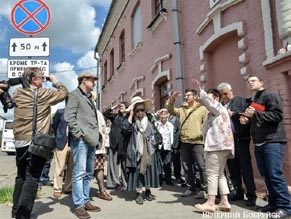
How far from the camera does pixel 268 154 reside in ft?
14.8

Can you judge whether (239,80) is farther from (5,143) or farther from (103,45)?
(5,143)

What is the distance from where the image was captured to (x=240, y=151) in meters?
5.25

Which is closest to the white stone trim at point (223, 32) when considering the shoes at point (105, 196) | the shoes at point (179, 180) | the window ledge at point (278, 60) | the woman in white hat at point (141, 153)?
the window ledge at point (278, 60)

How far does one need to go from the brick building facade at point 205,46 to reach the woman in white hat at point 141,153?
73.9 inches

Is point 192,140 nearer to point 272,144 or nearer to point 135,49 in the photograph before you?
point 272,144

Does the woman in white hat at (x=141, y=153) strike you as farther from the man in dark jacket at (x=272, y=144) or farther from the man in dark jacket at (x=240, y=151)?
the man in dark jacket at (x=272, y=144)

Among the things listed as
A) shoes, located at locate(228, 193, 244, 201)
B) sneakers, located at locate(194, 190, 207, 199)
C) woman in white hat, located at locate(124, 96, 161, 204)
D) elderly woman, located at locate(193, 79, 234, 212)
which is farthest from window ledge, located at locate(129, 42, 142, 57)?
shoes, located at locate(228, 193, 244, 201)

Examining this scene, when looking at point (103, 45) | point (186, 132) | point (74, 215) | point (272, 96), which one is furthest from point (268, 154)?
point (103, 45)

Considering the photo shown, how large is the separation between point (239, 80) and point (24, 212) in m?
4.52

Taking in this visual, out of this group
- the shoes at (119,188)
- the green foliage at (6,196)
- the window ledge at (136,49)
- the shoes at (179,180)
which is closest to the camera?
the green foliage at (6,196)

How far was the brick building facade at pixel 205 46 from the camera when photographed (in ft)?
18.0

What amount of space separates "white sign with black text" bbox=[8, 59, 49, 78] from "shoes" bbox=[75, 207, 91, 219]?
2.32m

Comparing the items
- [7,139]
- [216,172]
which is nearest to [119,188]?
[216,172]

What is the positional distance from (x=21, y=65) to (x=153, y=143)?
258 centimetres
